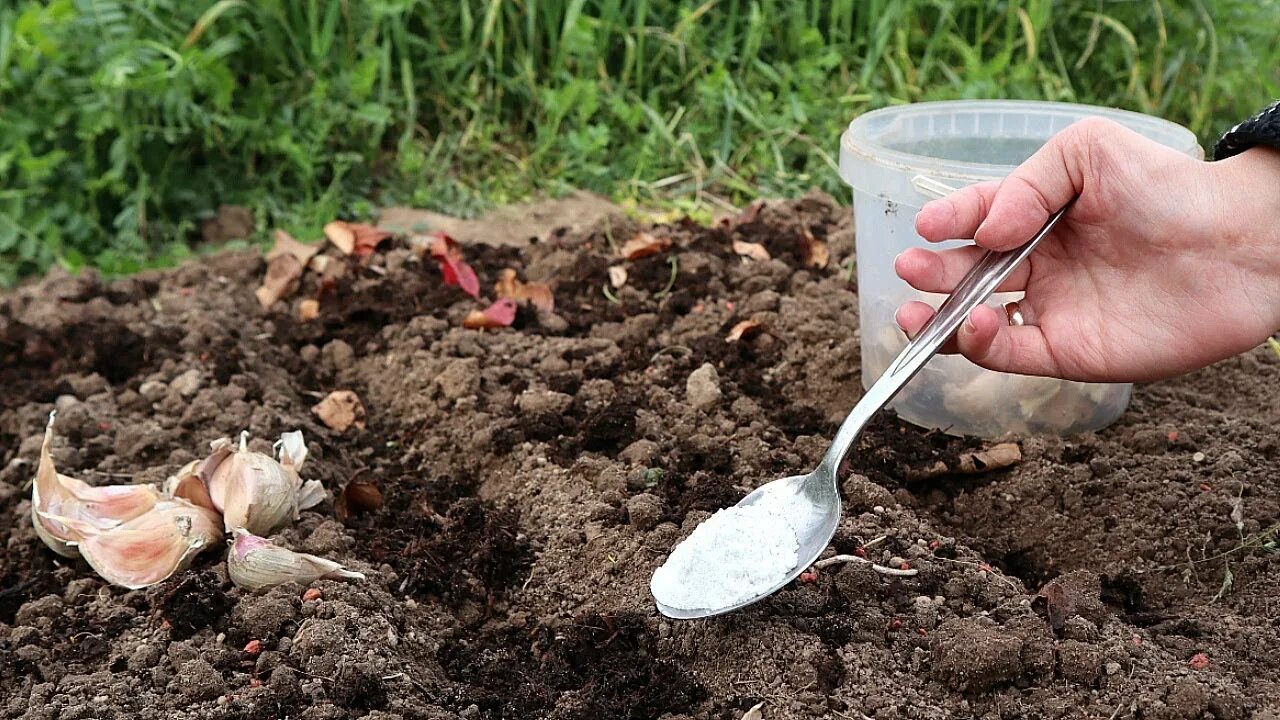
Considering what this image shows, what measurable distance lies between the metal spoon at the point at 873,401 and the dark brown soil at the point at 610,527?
0.10 meters

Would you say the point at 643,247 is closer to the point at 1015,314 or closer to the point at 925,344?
the point at 1015,314

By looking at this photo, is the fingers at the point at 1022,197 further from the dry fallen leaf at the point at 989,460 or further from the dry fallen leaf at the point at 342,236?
the dry fallen leaf at the point at 342,236

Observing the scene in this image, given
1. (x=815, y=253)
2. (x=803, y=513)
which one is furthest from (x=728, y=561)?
(x=815, y=253)

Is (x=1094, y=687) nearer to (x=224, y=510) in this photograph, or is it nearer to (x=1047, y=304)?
(x=1047, y=304)

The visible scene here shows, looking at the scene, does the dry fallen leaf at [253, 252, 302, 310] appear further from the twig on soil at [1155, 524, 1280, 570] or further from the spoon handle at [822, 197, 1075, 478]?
the twig on soil at [1155, 524, 1280, 570]

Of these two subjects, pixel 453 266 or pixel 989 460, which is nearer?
pixel 989 460

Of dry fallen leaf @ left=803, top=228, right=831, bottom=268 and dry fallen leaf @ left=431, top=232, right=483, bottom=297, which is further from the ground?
dry fallen leaf @ left=803, top=228, right=831, bottom=268

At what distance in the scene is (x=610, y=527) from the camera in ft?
6.08

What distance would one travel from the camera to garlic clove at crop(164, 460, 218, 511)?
6.16 ft

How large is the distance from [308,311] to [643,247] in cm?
83

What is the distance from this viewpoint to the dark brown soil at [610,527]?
1.53 metres

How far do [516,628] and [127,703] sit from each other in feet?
1.79

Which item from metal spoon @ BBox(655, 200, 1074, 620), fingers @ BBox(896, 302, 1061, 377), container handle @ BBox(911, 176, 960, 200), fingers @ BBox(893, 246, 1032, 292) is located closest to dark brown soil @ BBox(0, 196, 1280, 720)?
metal spoon @ BBox(655, 200, 1074, 620)

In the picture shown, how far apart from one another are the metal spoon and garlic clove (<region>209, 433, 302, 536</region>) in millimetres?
754
